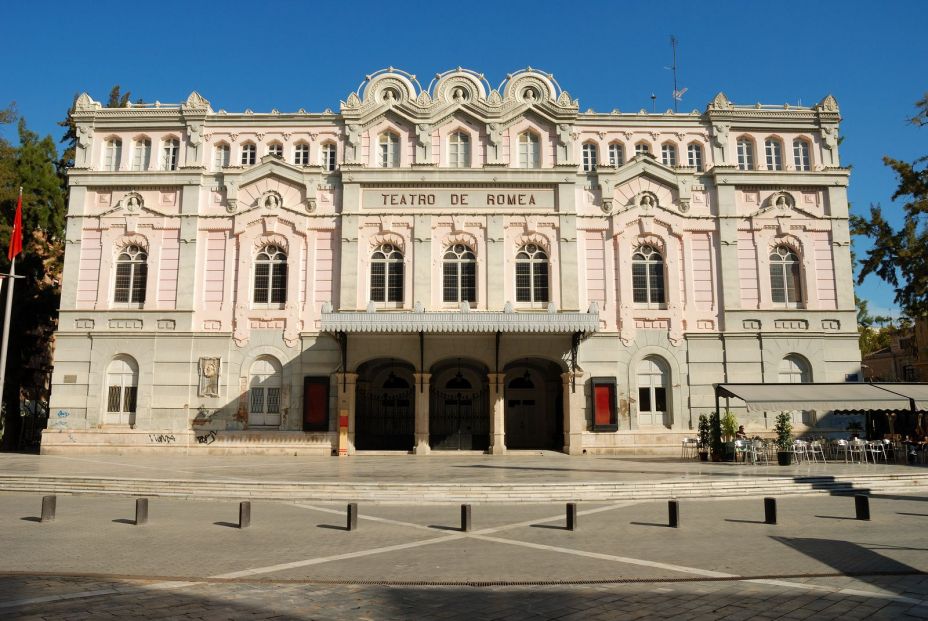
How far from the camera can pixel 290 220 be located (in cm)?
3030

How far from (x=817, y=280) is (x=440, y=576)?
27.0 m

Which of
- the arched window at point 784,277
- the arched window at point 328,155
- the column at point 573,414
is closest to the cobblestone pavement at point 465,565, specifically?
the column at point 573,414

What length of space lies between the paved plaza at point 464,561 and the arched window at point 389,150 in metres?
18.3

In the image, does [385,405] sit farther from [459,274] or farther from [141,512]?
[141,512]

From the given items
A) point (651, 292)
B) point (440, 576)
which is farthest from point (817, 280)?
point (440, 576)

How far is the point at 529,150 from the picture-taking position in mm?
31062

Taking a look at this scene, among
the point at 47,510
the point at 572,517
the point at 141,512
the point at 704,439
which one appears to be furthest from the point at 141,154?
the point at 704,439

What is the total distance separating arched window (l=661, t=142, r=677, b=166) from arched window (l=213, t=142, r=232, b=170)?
2033cm

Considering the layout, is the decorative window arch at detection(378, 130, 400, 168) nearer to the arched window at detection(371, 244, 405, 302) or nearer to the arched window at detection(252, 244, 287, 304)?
the arched window at detection(371, 244, 405, 302)

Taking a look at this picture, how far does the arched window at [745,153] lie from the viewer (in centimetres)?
3144

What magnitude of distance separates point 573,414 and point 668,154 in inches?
518

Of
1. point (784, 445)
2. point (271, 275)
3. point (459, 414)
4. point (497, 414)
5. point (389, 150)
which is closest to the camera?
point (784, 445)

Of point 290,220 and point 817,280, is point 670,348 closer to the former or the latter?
point 817,280

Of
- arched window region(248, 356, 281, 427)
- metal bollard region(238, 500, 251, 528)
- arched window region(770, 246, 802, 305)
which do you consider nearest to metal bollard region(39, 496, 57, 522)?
metal bollard region(238, 500, 251, 528)
